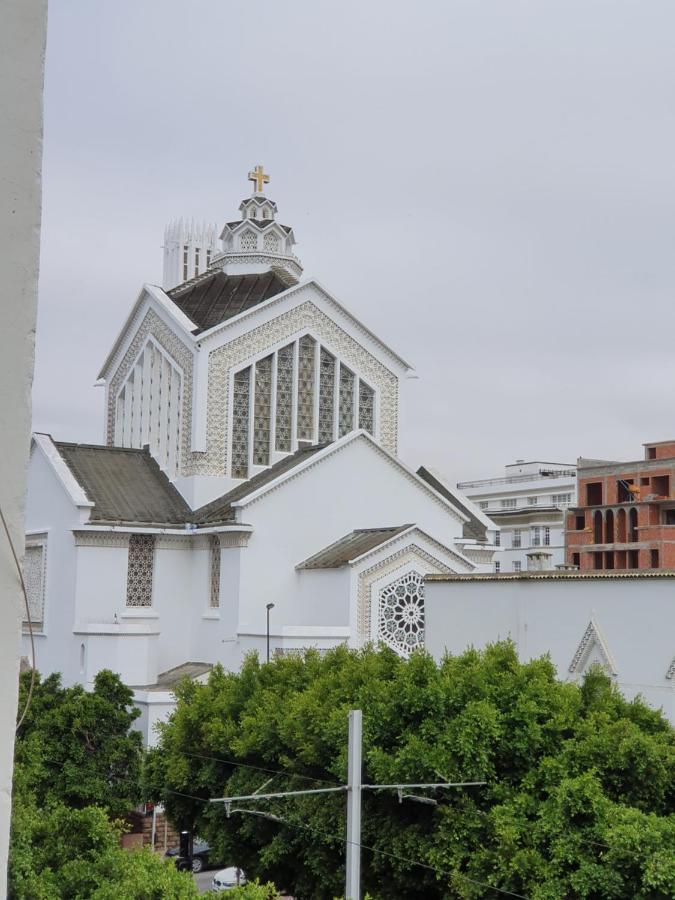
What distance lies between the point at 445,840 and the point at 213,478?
18.9m

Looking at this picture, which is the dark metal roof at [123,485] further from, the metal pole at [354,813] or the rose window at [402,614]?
the metal pole at [354,813]

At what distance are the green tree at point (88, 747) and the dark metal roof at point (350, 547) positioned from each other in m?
8.17

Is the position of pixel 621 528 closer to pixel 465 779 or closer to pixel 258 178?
pixel 258 178

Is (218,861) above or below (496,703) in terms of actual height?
below

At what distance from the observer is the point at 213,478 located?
3186 cm

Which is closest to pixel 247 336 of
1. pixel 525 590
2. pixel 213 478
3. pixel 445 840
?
pixel 213 478

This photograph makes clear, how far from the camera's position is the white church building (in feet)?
95.2

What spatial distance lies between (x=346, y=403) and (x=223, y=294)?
5.70 m

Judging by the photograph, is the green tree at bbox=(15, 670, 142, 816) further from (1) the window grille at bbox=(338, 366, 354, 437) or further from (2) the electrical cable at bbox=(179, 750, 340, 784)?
(1) the window grille at bbox=(338, 366, 354, 437)

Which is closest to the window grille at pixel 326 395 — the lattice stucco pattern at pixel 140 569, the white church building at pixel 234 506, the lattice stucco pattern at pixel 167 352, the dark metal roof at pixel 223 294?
the white church building at pixel 234 506

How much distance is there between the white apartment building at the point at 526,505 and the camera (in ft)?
225

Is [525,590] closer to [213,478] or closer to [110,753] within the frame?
[110,753]

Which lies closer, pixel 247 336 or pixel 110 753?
pixel 110 753

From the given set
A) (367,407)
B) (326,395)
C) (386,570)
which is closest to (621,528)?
(367,407)
